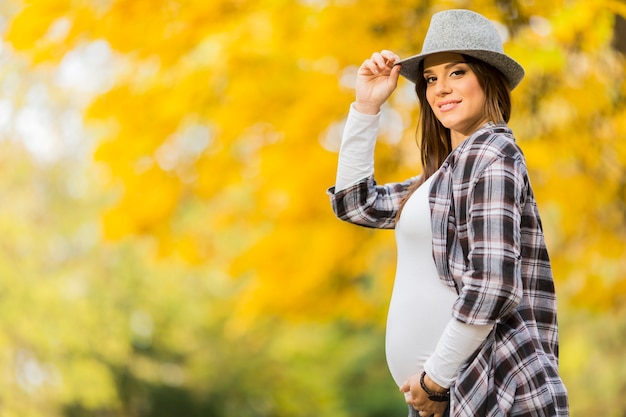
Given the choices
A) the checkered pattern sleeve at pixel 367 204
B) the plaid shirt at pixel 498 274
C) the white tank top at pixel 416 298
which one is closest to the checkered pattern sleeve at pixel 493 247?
the plaid shirt at pixel 498 274

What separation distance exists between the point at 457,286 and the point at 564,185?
3.91m

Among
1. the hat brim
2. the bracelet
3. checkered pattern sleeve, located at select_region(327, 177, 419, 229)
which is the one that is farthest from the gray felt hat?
the bracelet

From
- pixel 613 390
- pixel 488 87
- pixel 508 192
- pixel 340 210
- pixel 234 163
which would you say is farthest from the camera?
pixel 613 390

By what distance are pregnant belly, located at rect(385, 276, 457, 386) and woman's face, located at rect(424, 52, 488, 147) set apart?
33 centimetres

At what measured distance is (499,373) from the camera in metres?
1.73

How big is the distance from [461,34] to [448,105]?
5.7 inches

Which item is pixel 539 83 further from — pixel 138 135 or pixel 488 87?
pixel 488 87

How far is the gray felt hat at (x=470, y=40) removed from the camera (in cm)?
187

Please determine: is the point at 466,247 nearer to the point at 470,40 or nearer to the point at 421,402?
the point at 421,402

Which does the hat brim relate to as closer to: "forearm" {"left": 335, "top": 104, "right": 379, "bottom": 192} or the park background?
"forearm" {"left": 335, "top": 104, "right": 379, "bottom": 192}

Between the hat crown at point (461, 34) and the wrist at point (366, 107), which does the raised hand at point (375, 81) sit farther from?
the hat crown at point (461, 34)

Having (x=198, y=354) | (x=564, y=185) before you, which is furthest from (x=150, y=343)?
(x=564, y=185)

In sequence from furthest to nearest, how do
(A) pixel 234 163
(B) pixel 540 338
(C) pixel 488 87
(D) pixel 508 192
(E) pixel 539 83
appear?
(A) pixel 234 163
(E) pixel 539 83
(C) pixel 488 87
(B) pixel 540 338
(D) pixel 508 192

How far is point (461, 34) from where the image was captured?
1.89 metres
